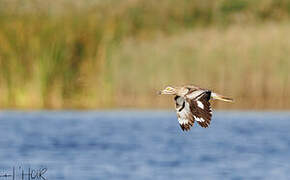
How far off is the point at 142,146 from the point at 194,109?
7.23 m

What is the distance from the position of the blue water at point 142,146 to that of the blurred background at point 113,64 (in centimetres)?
45

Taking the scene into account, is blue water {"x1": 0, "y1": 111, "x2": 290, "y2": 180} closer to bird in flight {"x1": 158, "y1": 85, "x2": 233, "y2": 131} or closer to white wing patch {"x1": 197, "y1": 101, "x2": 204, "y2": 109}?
bird in flight {"x1": 158, "y1": 85, "x2": 233, "y2": 131}

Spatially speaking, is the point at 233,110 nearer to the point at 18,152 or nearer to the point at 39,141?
the point at 39,141

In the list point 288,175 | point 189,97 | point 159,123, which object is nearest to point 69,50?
point 159,123

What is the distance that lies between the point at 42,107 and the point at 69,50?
4.49ft

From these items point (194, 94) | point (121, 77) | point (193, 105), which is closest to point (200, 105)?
point (193, 105)

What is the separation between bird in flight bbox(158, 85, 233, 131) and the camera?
8.48 metres

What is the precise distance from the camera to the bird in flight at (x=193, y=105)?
8.48m

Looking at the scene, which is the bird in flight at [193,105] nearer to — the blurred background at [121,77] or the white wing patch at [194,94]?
the white wing patch at [194,94]

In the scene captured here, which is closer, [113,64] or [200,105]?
[200,105]

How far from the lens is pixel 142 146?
15.8 meters

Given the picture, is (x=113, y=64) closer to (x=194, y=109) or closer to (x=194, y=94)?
(x=194, y=94)

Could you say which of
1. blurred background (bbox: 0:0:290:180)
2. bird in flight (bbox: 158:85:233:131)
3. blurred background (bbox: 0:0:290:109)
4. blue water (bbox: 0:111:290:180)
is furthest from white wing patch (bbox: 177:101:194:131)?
blurred background (bbox: 0:0:290:109)

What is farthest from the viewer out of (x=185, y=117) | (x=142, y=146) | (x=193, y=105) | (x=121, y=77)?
(x=121, y=77)
